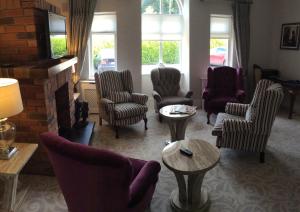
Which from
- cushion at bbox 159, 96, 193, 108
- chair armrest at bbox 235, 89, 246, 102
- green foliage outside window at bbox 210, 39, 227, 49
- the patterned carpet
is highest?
green foliage outside window at bbox 210, 39, 227, 49

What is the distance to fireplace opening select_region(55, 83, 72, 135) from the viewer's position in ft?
13.4

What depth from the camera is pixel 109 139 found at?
14.3ft

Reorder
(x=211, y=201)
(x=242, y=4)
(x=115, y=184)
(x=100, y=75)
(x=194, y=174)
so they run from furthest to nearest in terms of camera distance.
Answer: (x=242, y=4) → (x=100, y=75) → (x=211, y=201) → (x=194, y=174) → (x=115, y=184)

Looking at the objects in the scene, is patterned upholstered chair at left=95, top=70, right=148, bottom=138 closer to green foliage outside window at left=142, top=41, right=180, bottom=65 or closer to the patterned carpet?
the patterned carpet

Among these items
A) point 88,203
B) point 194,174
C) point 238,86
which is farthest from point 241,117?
point 88,203

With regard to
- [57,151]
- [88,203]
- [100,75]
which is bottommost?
[88,203]

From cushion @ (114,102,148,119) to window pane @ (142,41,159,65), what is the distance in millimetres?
1695

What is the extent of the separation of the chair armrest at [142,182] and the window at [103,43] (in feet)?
12.6

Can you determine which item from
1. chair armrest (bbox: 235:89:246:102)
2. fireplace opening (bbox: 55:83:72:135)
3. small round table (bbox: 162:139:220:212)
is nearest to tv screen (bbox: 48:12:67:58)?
fireplace opening (bbox: 55:83:72:135)

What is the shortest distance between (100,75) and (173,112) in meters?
1.65

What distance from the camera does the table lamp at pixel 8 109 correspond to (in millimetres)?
2297

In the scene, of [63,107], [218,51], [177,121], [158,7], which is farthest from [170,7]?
[63,107]

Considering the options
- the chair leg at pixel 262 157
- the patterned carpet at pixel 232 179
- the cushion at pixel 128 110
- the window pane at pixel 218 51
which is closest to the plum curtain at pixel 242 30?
the window pane at pixel 218 51

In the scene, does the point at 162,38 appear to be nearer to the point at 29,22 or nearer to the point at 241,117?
the point at 241,117
